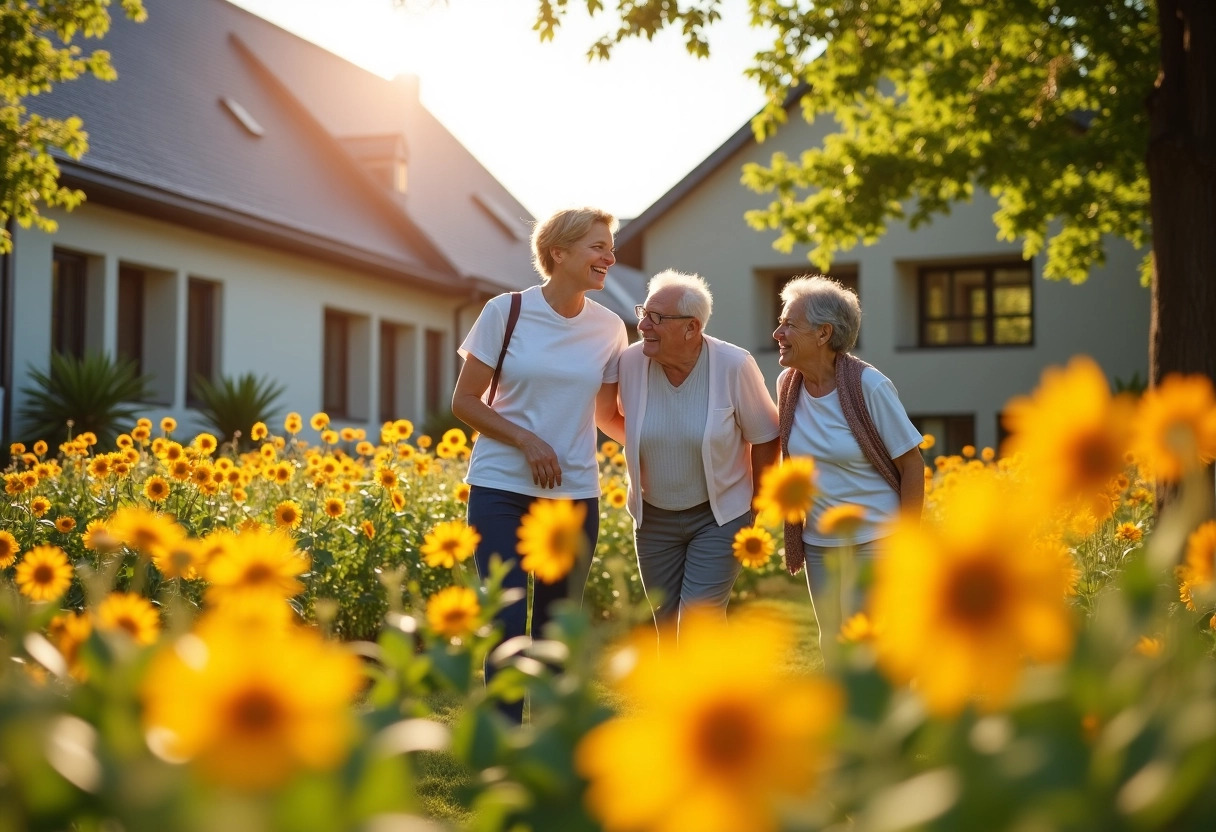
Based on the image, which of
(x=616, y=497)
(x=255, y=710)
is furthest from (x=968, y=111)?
(x=255, y=710)

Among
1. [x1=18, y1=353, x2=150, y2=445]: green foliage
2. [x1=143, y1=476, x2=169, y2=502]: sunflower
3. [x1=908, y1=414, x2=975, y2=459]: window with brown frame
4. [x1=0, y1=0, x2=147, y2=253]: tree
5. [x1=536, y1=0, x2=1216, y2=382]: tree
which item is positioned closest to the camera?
[x1=143, y1=476, x2=169, y2=502]: sunflower

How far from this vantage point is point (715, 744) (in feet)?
3.48

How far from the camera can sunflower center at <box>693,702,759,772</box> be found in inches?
41.6

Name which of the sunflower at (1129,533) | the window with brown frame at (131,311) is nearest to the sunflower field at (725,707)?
the sunflower at (1129,533)

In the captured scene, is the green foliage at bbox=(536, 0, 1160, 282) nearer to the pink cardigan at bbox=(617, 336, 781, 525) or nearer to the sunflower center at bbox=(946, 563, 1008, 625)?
the pink cardigan at bbox=(617, 336, 781, 525)

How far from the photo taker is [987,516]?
3.83ft

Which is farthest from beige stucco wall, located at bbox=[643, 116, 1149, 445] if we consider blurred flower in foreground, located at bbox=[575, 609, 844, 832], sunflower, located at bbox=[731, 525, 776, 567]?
blurred flower in foreground, located at bbox=[575, 609, 844, 832]

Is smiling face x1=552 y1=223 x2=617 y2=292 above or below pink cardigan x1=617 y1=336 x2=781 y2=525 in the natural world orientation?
above

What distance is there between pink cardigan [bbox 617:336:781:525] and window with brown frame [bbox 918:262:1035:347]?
1891cm

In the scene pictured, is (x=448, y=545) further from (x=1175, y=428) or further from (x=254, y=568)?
(x=1175, y=428)

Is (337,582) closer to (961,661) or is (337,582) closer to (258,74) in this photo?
(961,661)

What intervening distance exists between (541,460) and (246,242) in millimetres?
13966

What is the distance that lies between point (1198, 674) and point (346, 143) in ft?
70.8

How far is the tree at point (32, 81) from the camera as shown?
912 centimetres
